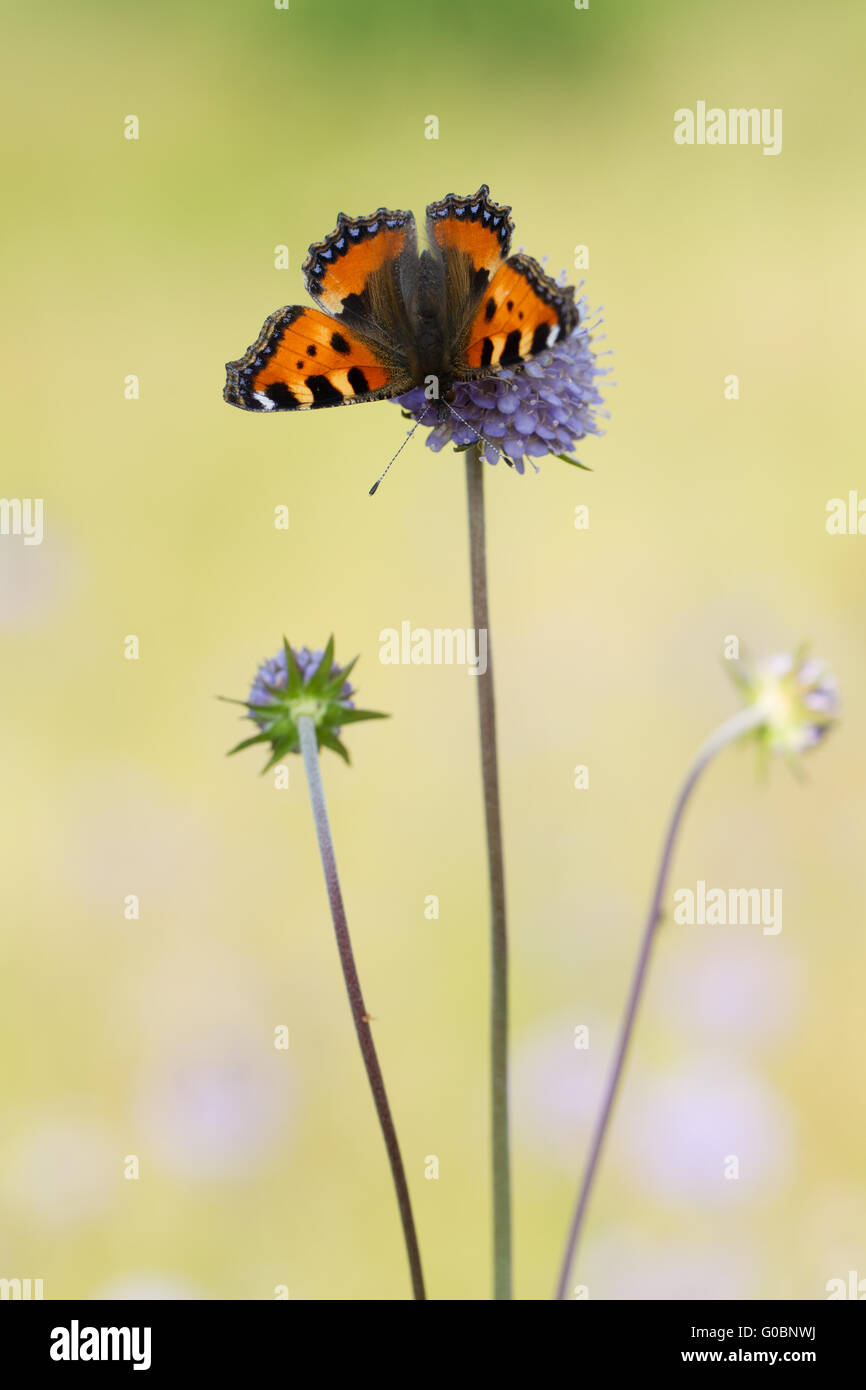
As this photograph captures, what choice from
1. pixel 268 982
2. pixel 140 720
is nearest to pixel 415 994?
pixel 268 982

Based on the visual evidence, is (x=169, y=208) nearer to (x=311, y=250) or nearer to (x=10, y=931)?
(x=10, y=931)

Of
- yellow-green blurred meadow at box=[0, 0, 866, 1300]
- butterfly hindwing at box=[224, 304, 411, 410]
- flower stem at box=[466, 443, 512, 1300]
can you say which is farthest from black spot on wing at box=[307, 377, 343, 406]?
yellow-green blurred meadow at box=[0, 0, 866, 1300]

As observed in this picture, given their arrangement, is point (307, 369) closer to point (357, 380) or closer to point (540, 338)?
point (357, 380)

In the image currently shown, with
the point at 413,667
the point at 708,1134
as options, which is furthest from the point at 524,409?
the point at 413,667

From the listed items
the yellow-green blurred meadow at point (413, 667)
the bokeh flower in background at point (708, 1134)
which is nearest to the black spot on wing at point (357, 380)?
the yellow-green blurred meadow at point (413, 667)

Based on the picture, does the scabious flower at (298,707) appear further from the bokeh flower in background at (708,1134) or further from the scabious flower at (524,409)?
the bokeh flower in background at (708,1134)

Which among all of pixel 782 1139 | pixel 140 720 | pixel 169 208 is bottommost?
pixel 782 1139
